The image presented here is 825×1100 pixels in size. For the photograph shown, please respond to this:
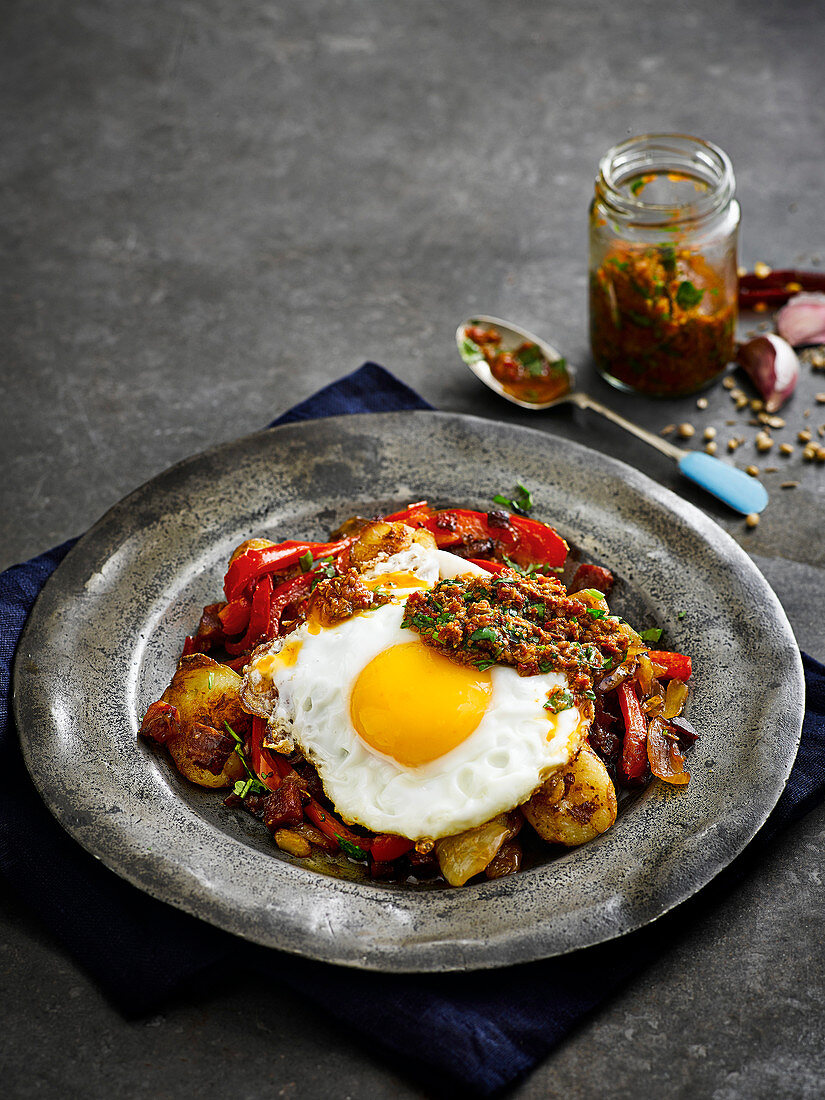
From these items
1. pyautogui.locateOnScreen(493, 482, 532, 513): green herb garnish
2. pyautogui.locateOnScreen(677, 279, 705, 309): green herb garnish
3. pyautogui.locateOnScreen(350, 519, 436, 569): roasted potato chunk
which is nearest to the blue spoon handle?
pyautogui.locateOnScreen(677, 279, 705, 309): green herb garnish

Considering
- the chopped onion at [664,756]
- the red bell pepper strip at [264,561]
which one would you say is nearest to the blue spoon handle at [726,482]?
the chopped onion at [664,756]

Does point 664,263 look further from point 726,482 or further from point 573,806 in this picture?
point 573,806

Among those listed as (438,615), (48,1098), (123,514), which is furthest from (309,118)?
(48,1098)

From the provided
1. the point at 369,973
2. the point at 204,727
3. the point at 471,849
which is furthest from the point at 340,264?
the point at 369,973

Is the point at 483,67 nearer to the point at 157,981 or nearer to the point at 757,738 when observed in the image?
the point at 757,738

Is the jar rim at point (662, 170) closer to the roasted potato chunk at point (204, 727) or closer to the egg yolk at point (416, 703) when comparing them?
the egg yolk at point (416, 703)
